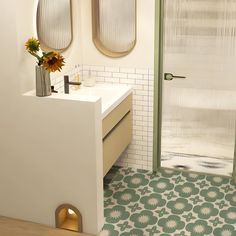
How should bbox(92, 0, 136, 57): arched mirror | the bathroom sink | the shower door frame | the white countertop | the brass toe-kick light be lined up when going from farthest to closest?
bbox(92, 0, 136, 57): arched mirror < the shower door frame < the bathroom sink < the white countertop < the brass toe-kick light

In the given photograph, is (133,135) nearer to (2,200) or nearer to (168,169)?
(168,169)

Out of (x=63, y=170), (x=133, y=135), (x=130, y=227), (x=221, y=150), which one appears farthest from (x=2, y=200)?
(x=221, y=150)

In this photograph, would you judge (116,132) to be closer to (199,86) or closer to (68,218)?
(68,218)

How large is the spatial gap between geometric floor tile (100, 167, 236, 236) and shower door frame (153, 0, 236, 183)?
21cm

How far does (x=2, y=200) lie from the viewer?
13.8 ft

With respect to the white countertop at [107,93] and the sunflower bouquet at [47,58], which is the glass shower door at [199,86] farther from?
the sunflower bouquet at [47,58]

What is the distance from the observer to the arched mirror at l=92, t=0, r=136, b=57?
473 cm

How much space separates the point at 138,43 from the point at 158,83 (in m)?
0.46

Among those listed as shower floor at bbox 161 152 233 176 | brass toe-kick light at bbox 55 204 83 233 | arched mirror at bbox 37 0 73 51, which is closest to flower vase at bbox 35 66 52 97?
arched mirror at bbox 37 0 73 51

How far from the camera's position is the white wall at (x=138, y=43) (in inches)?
183

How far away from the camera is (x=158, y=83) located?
4832 millimetres

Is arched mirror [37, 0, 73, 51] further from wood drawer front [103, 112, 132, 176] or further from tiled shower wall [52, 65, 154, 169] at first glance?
wood drawer front [103, 112, 132, 176]

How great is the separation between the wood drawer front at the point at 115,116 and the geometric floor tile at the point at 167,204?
2.40 ft

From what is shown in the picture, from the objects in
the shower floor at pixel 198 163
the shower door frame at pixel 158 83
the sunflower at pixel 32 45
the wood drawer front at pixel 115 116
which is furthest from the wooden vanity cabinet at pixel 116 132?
the sunflower at pixel 32 45
